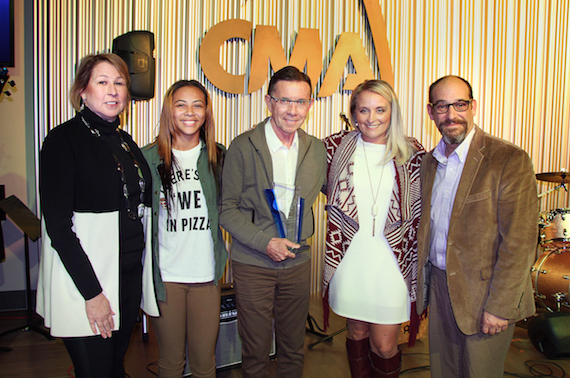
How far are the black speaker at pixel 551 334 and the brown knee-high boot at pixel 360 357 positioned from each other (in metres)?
1.79

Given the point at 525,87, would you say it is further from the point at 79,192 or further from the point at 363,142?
the point at 79,192

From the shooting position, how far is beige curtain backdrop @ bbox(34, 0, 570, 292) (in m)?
3.38

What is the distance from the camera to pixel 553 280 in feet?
11.0

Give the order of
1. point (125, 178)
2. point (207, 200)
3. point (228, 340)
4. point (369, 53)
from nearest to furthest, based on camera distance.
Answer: point (125, 178) → point (207, 200) → point (228, 340) → point (369, 53)

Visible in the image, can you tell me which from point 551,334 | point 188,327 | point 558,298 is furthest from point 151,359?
point 558,298

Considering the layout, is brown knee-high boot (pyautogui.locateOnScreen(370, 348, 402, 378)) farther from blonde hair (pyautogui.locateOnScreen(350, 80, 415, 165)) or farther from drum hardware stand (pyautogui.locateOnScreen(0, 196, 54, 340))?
drum hardware stand (pyautogui.locateOnScreen(0, 196, 54, 340))

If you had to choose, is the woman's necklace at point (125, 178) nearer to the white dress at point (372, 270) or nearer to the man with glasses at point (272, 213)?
the man with glasses at point (272, 213)

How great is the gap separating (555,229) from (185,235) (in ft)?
11.5

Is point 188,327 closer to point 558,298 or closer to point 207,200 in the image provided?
point 207,200

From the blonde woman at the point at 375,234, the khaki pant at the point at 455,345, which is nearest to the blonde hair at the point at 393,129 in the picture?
the blonde woman at the point at 375,234

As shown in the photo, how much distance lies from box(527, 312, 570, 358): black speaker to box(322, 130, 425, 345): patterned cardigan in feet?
5.43

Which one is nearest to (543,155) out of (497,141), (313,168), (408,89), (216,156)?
(408,89)

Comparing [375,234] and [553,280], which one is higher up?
[375,234]

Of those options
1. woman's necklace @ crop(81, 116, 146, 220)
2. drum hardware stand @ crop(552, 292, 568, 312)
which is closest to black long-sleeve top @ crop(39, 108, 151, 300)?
woman's necklace @ crop(81, 116, 146, 220)
